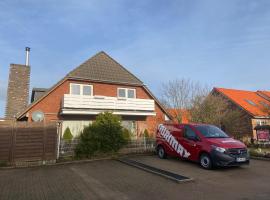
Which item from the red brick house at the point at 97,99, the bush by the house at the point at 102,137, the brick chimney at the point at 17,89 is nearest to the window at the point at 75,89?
the red brick house at the point at 97,99

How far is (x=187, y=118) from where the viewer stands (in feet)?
76.4

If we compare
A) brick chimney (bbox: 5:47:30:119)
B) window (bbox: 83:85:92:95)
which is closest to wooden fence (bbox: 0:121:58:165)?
window (bbox: 83:85:92:95)

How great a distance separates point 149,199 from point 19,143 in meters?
8.62

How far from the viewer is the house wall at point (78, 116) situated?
62.0ft

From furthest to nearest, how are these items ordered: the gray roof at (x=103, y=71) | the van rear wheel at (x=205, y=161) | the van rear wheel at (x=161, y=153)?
the gray roof at (x=103, y=71), the van rear wheel at (x=161, y=153), the van rear wheel at (x=205, y=161)

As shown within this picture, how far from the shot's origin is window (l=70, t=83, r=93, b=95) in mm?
20016

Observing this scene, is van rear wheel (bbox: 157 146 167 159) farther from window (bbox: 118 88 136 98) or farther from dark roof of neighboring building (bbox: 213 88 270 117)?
dark roof of neighboring building (bbox: 213 88 270 117)

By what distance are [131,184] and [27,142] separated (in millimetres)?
7038

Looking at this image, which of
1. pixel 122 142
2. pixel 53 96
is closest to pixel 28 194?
pixel 122 142

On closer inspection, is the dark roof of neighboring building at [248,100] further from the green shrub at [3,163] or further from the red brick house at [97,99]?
the green shrub at [3,163]

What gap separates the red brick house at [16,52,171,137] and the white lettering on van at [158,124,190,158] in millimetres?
6719

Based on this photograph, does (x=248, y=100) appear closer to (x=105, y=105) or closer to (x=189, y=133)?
(x=105, y=105)

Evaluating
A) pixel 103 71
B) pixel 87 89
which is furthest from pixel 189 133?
pixel 103 71

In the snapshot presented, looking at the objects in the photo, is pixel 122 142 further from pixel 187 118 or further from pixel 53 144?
pixel 187 118
